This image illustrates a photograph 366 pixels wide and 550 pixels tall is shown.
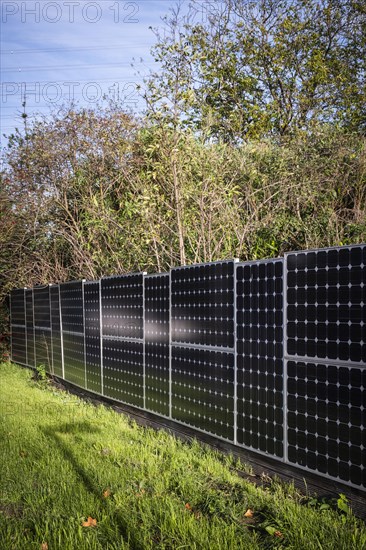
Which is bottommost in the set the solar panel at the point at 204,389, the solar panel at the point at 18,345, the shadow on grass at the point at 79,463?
the solar panel at the point at 18,345

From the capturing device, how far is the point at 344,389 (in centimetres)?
528

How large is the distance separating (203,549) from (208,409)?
2.98 meters

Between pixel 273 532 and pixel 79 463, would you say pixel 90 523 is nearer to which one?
pixel 273 532

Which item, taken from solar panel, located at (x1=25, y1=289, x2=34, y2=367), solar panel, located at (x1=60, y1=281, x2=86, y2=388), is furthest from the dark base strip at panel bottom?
solar panel, located at (x1=25, y1=289, x2=34, y2=367)

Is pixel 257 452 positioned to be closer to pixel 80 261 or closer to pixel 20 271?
pixel 80 261

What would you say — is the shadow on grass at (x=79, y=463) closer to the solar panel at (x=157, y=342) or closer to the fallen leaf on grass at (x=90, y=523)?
the fallen leaf on grass at (x=90, y=523)

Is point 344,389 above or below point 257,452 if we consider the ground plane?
above

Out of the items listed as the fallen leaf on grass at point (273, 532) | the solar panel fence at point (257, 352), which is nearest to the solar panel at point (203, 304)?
the solar panel fence at point (257, 352)

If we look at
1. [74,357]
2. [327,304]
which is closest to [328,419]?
[327,304]

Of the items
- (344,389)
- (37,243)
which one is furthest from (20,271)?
(344,389)

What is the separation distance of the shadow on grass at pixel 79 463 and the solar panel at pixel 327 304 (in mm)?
2153

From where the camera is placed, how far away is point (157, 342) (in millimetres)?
8938

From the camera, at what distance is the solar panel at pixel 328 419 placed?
5.14m

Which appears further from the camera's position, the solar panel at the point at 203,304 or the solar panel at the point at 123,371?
the solar panel at the point at 123,371
